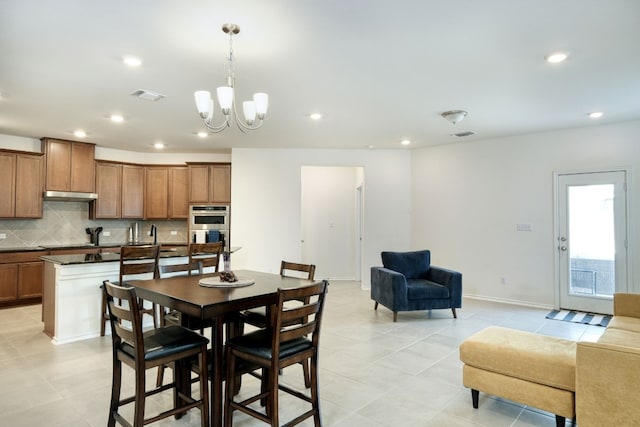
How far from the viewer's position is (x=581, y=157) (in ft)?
17.6

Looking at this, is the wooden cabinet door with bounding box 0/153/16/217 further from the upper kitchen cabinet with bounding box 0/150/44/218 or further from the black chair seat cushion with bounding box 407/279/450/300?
the black chair seat cushion with bounding box 407/279/450/300

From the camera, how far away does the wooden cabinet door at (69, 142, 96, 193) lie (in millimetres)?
6281

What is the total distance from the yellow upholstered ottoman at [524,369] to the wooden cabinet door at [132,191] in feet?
21.2

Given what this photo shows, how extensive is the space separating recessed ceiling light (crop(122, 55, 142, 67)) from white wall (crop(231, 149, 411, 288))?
Answer: 11.9ft

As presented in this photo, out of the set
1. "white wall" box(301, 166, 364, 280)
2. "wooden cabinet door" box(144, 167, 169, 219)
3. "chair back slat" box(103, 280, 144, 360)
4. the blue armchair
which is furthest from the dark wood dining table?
"white wall" box(301, 166, 364, 280)

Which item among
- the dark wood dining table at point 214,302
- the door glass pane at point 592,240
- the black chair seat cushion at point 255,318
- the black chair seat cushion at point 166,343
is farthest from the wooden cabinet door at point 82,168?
the door glass pane at point 592,240

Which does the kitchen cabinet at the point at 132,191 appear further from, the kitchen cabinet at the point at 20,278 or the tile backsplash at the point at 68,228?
the kitchen cabinet at the point at 20,278

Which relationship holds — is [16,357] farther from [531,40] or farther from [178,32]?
[531,40]

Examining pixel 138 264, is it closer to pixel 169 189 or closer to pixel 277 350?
pixel 277 350

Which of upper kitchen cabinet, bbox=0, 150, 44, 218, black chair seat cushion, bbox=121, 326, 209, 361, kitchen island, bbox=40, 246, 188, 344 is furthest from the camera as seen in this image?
upper kitchen cabinet, bbox=0, 150, 44, 218

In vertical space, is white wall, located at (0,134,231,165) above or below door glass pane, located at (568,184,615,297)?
above

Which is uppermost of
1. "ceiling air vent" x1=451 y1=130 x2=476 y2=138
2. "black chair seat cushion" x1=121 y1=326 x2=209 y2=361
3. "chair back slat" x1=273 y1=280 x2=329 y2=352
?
"ceiling air vent" x1=451 y1=130 x2=476 y2=138

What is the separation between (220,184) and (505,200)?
5.04m

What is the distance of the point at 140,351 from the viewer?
2.01m
